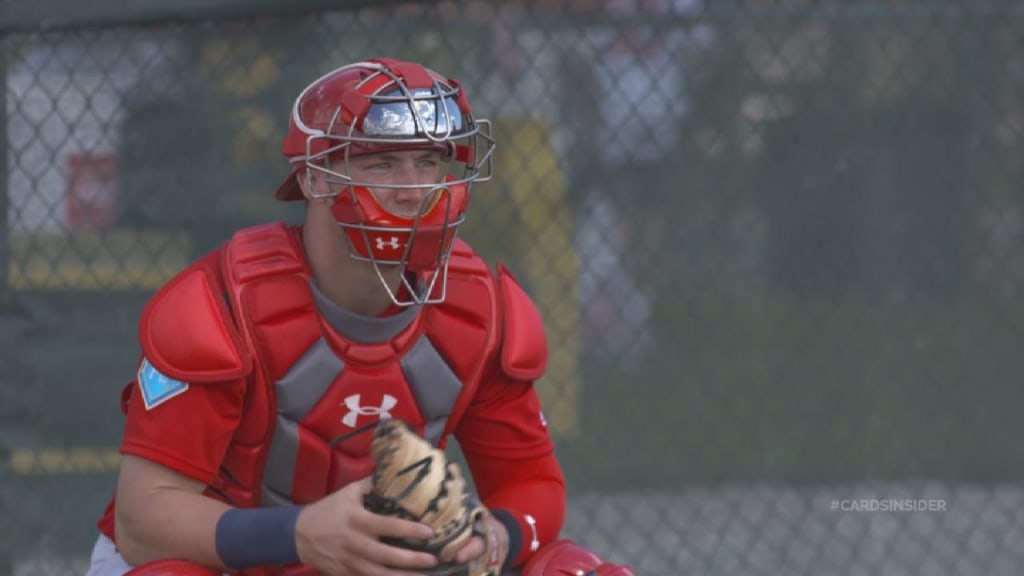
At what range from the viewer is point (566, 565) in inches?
124

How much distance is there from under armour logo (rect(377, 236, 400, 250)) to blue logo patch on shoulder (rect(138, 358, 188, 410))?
0.45 metres

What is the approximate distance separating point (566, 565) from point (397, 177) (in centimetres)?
87

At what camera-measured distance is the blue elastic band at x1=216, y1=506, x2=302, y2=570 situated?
9.23 ft

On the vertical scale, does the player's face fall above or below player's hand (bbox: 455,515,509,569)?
above

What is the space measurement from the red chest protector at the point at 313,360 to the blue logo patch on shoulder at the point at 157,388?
0.09ft

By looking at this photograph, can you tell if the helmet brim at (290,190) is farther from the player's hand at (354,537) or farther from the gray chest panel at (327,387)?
the player's hand at (354,537)

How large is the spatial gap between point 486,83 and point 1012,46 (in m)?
1.64

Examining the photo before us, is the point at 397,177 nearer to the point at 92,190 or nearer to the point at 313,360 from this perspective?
the point at 313,360

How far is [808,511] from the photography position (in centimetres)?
476

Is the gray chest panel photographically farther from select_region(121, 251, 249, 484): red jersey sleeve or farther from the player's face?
the player's face

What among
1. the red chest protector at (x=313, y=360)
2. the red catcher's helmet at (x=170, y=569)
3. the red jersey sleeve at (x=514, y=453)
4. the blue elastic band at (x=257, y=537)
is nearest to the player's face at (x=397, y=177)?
the red chest protector at (x=313, y=360)

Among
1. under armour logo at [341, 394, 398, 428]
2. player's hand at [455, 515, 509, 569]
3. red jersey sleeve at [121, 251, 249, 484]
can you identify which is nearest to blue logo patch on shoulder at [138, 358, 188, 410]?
red jersey sleeve at [121, 251, 249, 484]

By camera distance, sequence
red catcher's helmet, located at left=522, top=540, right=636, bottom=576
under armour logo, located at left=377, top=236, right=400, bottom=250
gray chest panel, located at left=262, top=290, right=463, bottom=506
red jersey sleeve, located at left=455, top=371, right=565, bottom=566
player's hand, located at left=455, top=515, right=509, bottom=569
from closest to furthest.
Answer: player's hand, located at left=455, top=515, right=509, bottom=569
under armour logo, located at left=377, top=236, right=400, bottom=250
gray chest panel, located at left=262, top=290, right=463, bottom=506
red catcher's helmet, located at left=522, top=540, right=636, bottom=576
red jersey sleeve, located at left=455, top=371, right=565, bottom=566

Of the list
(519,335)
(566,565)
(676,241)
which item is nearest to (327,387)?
(519,335)
